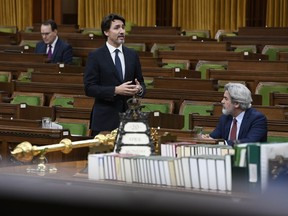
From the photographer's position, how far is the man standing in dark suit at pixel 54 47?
8281 millimetres

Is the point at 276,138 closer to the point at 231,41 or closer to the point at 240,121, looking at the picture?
the point at 240,121

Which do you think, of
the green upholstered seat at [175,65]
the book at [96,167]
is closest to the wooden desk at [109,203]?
the book at [96,167]

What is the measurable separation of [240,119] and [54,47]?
466 cm

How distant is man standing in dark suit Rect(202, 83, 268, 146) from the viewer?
394cm

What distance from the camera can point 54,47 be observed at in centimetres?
841

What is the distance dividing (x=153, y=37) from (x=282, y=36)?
5.24 ft

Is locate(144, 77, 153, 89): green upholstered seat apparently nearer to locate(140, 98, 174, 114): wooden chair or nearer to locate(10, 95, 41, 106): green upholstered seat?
locate(140, 98, 174, 114): wooden chair

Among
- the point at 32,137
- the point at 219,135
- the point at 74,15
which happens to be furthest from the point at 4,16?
the point at 219,135

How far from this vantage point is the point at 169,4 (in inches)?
487

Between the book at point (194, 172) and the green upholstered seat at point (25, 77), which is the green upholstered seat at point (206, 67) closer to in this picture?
the green upholstered seat at point (25, 77)

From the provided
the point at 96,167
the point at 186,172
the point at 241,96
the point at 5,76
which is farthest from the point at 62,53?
the point at 186,172

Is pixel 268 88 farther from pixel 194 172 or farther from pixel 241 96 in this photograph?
pixel 194 172

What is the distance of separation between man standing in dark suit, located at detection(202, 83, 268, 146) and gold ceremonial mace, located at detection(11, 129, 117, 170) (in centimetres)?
99

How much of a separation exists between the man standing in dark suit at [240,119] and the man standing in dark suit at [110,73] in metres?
0.50
